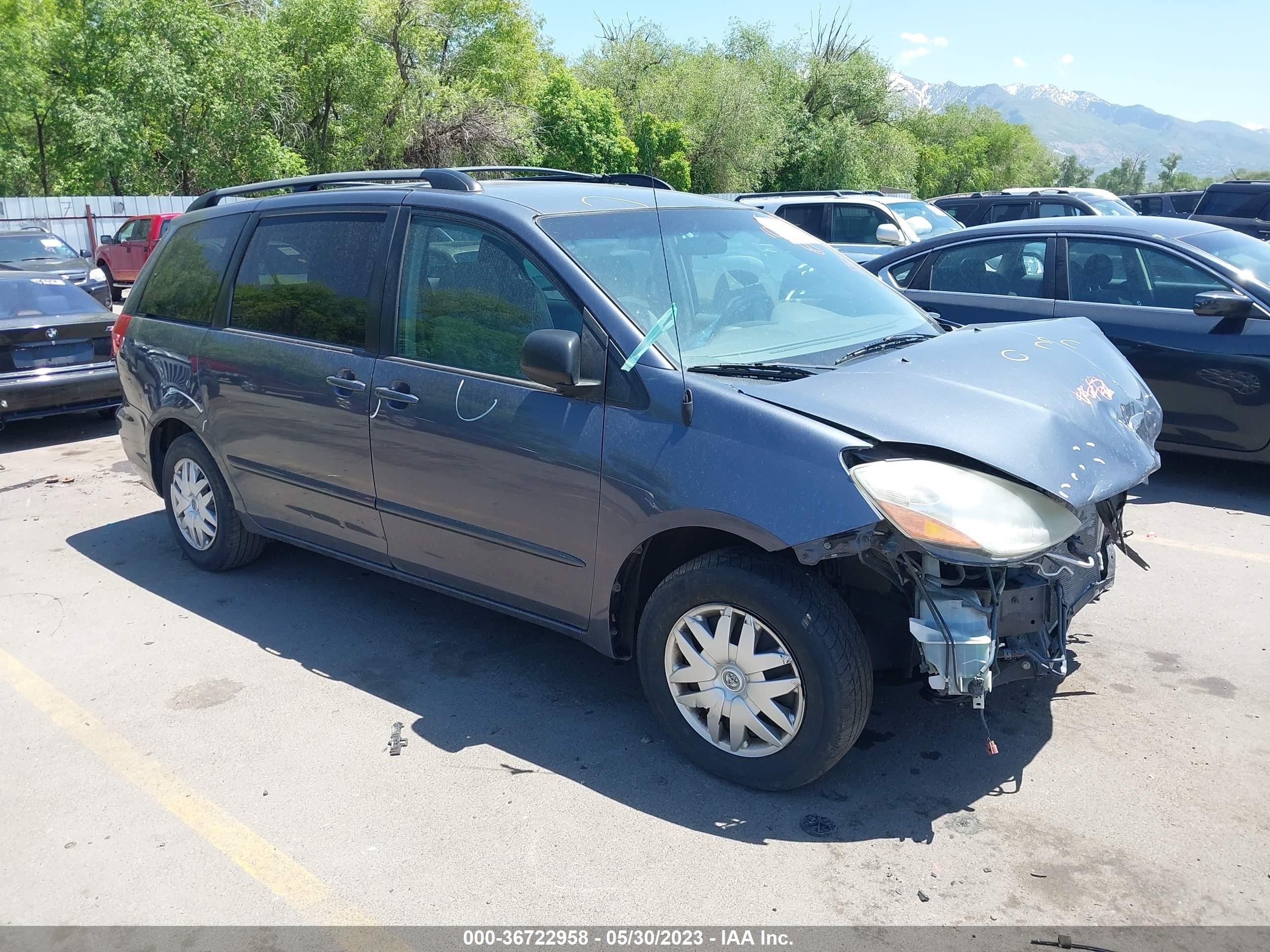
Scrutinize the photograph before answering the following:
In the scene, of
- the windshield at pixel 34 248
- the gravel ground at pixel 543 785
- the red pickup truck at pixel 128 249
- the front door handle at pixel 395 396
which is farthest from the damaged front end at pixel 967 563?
the red pickup truck at pixel 128 249

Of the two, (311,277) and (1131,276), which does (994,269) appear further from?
(311,277)

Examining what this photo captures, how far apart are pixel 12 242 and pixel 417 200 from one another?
12324 mm

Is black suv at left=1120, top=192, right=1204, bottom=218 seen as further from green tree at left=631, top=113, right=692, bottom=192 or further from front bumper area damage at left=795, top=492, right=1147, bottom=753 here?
front bumper area damage at left=795, top=492, right=1147, bottom=753

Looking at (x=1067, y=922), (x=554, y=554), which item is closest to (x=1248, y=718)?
(x=1067, y=922)

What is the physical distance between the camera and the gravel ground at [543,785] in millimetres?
2928

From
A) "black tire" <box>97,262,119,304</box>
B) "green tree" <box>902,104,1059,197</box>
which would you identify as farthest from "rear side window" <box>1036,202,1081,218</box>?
"green tree" <box>902,104,1059,197</box>

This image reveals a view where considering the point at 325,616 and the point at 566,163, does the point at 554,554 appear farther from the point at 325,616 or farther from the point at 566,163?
the point at 566,163

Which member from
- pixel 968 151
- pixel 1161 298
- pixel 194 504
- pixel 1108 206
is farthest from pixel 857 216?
pixel 968 151

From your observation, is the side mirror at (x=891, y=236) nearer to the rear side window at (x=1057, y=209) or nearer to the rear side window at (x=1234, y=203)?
the rear side window at (x=1057, y=209)

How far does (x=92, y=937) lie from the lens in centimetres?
285

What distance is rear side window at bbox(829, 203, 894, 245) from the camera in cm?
1312

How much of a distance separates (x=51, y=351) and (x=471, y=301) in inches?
250

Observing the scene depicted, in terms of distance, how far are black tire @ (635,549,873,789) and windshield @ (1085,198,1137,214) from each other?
12.1m

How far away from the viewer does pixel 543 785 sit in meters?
3.50
